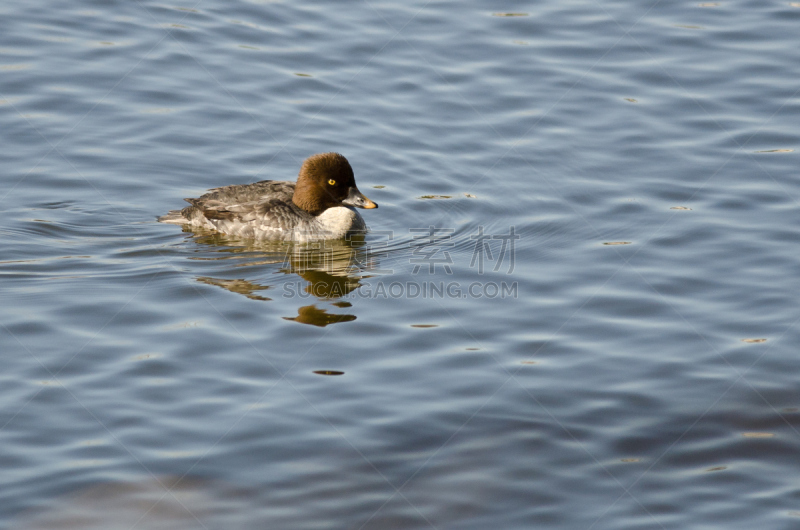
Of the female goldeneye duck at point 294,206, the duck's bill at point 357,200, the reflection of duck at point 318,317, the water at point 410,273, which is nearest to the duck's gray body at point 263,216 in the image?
the female goldeneye duck at point 294,206

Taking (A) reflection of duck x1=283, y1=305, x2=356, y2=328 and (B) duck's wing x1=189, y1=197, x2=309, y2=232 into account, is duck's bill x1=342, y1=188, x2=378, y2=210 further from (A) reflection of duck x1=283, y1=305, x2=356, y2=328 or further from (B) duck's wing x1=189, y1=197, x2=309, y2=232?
(A) reflection of duck x1=283, y1=305, x2=356, y2=328

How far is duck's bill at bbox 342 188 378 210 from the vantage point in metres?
10.9

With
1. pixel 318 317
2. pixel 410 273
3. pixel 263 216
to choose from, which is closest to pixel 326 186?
pixel 263 216

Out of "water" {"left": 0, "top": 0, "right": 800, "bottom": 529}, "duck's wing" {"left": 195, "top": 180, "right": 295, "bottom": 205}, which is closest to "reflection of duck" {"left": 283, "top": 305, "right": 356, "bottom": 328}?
"water" {"left": 0, "top": 0, "right": 800, "bottom": 529}

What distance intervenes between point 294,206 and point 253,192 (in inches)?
20.0

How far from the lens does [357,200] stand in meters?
11.0

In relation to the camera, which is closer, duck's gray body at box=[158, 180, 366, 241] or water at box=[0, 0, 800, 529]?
water at box=[0, 0, 800, 529]

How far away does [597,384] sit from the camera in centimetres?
776

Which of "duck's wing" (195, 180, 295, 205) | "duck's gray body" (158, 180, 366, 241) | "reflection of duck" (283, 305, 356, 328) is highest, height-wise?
"duck's wing" (195, 180, 295, 205)

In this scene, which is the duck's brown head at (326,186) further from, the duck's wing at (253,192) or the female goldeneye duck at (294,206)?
the duck's wing at (253,192)

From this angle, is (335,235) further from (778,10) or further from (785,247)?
(778,10)

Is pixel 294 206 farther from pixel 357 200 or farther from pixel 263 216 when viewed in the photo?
pixel 357 200

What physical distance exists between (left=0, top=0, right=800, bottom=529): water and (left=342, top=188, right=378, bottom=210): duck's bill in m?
0.38

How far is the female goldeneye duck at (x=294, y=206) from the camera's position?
10.9m
